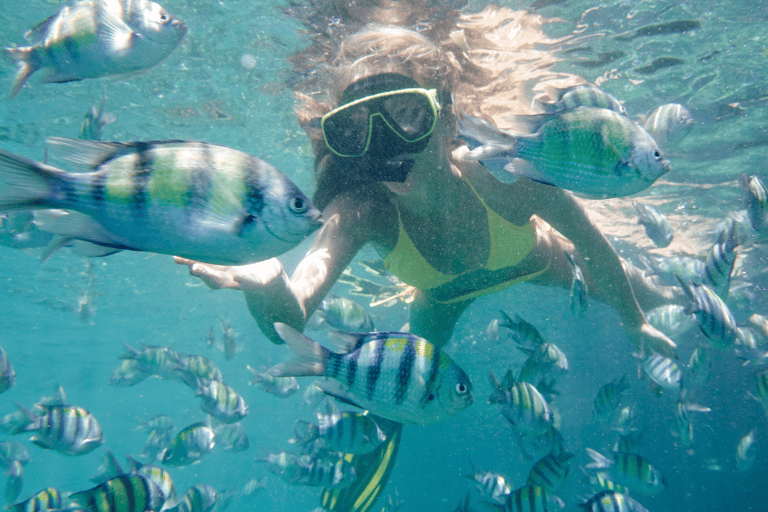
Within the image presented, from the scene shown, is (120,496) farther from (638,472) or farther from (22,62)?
(638,472)

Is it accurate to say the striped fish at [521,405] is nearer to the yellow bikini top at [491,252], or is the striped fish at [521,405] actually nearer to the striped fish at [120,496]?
the yellow bikini top at [491,252]

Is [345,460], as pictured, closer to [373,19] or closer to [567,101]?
[567,101]

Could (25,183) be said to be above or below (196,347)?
above

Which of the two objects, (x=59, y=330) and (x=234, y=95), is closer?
(x=234, y=95)

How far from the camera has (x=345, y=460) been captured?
6141mm

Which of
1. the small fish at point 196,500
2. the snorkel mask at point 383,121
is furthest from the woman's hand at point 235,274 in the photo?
the small fish at point 196,500

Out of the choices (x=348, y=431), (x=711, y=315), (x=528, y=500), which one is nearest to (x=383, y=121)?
(x=348, y=431)

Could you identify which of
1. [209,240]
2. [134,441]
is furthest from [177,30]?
[134,441]

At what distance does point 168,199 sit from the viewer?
1192 mm

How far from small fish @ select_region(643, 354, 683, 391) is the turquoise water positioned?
14.1ft

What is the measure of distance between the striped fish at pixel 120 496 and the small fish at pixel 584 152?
428 centimetres

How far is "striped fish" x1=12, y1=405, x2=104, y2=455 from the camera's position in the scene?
5062 millimetres

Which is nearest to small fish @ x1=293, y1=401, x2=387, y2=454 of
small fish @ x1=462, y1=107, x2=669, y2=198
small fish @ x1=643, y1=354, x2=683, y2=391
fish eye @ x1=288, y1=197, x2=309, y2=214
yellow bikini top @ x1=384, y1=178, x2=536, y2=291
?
yellow bikini top @ x1=384, y1=178, x2=536, y2=291

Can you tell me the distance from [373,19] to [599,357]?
30.4m
